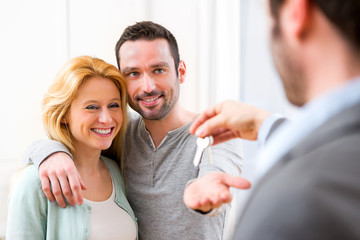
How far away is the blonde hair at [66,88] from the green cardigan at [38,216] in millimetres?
167

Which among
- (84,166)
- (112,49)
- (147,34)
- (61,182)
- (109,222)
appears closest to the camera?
(61,182)

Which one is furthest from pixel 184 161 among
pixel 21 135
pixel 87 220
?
pixel 21 135

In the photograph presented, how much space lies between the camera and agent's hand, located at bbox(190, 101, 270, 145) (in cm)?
102

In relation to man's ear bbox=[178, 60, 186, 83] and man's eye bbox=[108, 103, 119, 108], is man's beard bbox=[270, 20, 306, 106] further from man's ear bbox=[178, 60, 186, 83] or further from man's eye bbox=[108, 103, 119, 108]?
man's ear bbox=[178, 60, 186, 83]

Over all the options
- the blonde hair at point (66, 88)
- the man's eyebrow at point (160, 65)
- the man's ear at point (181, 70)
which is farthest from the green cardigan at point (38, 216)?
the man's ear at point (181, 70)

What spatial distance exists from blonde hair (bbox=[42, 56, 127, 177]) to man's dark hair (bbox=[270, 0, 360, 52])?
1.05 m

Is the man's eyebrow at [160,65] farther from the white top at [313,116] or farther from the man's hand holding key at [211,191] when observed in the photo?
the white top at [313,116]

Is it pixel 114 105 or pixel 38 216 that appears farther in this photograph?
pixel 114 105

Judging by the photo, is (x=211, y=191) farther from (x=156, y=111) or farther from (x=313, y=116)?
(x=156, y=111)

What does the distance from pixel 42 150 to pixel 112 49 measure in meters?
1.37

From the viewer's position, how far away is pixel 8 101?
2.24 m

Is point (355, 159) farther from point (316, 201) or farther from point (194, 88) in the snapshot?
point (194, 88)

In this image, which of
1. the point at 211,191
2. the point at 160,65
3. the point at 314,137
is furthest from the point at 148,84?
the point at 314,137

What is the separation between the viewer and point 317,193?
Answer: 405 mm
